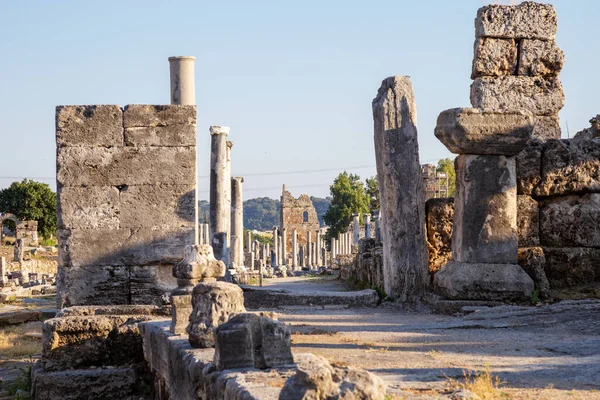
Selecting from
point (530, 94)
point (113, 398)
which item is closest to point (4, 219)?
point (530, 94)

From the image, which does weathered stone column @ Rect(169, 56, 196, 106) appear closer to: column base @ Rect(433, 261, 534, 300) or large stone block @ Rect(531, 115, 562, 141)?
column base @ Rect(433, 261, 534, 300)

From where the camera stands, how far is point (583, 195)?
41.7 feet

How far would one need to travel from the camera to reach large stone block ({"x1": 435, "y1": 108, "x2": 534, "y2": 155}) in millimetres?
11555

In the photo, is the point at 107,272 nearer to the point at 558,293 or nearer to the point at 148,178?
the point at 148,178

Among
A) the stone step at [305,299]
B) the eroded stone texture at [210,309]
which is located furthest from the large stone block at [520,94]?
the eroded stone texture at [210,309]

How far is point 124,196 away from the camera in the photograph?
34.9 ft

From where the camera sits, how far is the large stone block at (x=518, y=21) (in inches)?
575

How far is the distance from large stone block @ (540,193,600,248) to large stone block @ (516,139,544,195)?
13.5 inches

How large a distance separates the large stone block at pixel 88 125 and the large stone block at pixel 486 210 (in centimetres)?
440

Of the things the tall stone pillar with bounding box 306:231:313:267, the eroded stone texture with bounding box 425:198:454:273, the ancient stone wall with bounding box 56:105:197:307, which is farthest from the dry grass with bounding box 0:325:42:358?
the tall stone pillar with bounding box 306:231:313:267

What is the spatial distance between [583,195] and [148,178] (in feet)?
19.7

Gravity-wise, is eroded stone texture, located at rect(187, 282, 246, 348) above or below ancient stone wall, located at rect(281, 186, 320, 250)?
below

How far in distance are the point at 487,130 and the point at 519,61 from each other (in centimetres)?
Answer: 366

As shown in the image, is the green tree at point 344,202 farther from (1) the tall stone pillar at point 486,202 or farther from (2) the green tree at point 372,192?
(1) the tall stone pillar at point 486,202
